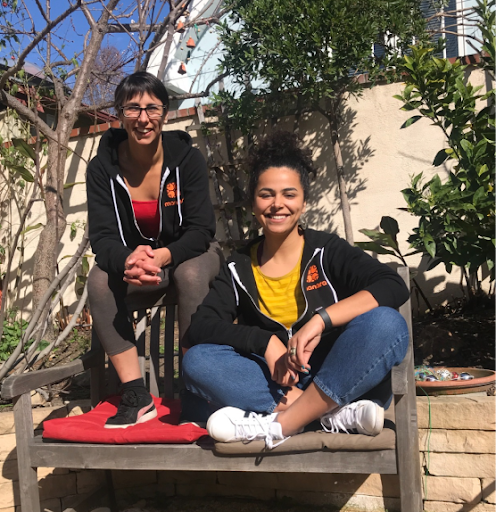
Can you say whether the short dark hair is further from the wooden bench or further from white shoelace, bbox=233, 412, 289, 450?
white shoelace, bbox=233, 412, 289, 450

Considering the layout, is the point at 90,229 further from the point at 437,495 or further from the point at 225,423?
the point at 437,495

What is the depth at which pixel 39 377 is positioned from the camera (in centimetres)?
226

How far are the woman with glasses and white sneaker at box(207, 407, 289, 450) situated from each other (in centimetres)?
55

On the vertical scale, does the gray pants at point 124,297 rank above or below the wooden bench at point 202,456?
above

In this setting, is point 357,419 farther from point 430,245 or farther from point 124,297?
point 430,245

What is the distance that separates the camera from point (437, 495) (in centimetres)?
240

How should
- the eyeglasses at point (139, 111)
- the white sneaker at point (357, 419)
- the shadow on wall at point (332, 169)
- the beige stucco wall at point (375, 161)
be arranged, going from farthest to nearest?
the shadow on wall at point (332, 169)
the beige stucco wall at point (375, 161)
the eyeglasses at point (139, 111)
the white sneaker at point (357, 419)

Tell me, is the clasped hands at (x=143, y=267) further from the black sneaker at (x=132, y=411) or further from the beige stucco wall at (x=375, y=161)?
the beige stucco wall at (x=375, y=161)

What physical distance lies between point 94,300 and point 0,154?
3.57m

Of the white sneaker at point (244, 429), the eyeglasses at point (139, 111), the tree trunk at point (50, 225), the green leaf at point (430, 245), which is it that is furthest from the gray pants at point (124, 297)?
the tree trunk at point (50, 225)

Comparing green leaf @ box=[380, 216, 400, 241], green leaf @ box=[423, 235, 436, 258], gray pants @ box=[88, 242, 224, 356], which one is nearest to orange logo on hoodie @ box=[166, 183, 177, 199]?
gray pants @ box=[88, 242, 224, 356]

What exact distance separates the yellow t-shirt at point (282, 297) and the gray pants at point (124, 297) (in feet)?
0.86

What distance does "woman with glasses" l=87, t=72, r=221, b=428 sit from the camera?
2.26m

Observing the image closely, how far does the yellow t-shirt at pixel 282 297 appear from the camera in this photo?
6.94ft
